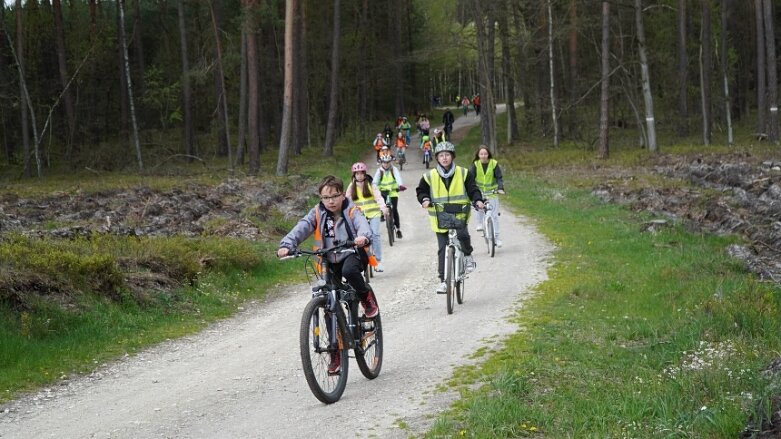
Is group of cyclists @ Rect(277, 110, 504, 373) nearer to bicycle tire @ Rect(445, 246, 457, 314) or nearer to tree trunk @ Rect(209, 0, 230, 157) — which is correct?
bicycle tire @ Rect(445, 246, 457, 314)

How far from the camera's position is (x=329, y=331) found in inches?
296

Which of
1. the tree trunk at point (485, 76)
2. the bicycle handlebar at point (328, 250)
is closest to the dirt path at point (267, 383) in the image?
the bicycle handlebar at point (328, 250)

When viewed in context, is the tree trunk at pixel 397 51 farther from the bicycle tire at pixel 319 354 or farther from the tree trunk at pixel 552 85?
the bicycle tire at pixel 319 354

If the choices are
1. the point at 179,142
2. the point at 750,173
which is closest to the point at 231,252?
the point at 750,173

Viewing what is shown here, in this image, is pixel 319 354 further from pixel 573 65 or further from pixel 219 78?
pixel 573 65

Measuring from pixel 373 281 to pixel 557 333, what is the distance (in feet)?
18.8

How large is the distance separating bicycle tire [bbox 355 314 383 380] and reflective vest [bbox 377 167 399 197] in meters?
9.64

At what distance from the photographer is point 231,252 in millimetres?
15328

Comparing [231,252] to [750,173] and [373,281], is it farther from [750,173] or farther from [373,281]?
[750,173]

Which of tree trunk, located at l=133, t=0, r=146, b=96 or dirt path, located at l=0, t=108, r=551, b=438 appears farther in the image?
tree trunk, located at l=133, t=0, r=146, b=96

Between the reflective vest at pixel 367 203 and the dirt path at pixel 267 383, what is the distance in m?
1.99

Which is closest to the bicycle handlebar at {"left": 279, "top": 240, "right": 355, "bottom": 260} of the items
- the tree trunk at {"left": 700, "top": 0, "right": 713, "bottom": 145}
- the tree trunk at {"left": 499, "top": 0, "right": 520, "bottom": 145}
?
the tree trunk at {"left": 499, "top": 0, "right": 520, "bottom": 145}

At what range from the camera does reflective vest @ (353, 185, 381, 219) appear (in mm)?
15203

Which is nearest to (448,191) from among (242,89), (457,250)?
(457,250)
